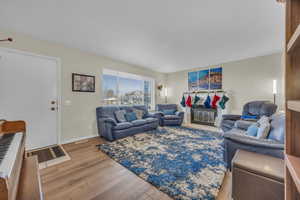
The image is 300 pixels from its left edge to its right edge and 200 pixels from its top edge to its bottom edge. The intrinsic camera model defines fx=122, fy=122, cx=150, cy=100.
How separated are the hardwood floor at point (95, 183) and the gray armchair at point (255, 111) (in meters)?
1.85

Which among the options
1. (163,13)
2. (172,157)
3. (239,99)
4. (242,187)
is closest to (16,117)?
(172,157)

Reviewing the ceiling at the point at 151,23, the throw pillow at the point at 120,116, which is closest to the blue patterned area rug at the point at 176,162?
the throw pillow at the point at 120,116

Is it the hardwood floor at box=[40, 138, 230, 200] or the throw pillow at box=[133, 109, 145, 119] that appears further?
the throw pillow at box=[133, 109, 145, 119]

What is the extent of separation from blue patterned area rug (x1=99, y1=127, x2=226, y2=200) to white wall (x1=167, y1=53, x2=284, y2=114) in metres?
1.88

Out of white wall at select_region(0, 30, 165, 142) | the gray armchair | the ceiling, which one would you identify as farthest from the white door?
the gray armchair

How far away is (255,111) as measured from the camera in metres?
3.25

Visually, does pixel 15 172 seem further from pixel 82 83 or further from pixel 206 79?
pixel 206 79

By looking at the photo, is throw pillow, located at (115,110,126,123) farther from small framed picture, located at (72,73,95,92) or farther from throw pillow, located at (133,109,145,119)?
small framed picture, located at (72,73,95,92)

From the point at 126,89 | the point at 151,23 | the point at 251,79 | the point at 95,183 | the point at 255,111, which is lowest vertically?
the point at 95,183

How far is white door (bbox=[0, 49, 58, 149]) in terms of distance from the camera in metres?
2.27

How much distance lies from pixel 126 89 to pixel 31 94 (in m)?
2.54

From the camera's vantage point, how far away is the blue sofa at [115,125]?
2988 mm

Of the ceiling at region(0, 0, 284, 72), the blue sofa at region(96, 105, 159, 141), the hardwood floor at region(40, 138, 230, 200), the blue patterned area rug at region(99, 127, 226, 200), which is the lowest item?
the hardwood floor at region(40, 138, 230, 200)

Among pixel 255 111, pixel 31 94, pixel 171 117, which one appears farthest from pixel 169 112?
pixel 31 94
